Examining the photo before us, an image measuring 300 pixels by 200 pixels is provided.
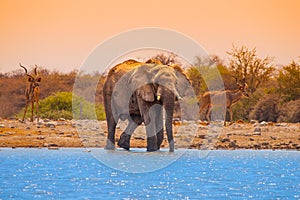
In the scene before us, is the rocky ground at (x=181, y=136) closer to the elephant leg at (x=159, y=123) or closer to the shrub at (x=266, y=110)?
the elephant leg at (x=159, y=123)

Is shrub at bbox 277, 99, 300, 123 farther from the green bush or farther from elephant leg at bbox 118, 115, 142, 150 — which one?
elephant leg at bbox 118, 115, 142, 150

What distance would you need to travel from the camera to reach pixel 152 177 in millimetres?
14641

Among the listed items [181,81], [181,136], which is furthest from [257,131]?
[181,81]

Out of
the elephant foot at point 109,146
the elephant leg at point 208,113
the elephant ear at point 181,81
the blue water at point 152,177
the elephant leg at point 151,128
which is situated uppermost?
the elephant ear at point 181,81

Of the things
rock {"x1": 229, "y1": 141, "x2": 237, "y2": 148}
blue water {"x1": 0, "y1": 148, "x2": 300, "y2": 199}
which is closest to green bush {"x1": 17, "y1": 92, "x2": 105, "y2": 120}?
rock {"x1": 229, "y1": 141, "x2": 237, "y2": 148}

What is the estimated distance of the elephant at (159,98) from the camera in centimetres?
1831

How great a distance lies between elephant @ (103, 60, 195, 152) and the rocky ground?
1763 mm

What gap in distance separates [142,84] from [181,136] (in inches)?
189

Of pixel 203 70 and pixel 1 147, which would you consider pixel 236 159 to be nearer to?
pixel 1 147

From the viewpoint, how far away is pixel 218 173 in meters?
15.2

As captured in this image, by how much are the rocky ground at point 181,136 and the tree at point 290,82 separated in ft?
20.2

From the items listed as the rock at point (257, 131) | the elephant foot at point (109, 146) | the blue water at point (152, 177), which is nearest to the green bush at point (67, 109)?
the rock at point (257, 131)

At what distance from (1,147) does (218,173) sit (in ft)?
25.9

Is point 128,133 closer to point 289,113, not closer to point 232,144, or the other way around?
point 232,144
